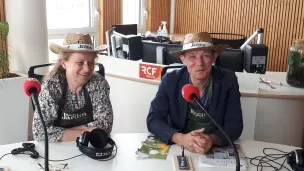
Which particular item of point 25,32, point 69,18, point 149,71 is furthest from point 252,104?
point 69,18

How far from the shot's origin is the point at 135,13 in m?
6.22

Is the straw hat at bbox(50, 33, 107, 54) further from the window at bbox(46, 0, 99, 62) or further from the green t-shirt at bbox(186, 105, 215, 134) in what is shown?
the window at bbox(46, 0, 99, 62)

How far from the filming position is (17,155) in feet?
5.42

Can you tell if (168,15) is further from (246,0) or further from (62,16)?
(62,16)

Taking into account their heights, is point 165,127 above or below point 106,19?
below

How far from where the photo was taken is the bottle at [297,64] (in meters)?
2.84

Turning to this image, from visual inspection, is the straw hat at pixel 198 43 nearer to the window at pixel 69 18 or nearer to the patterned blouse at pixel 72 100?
the patterned blouse at pixel 72 100

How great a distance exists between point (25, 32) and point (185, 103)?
6.98ft

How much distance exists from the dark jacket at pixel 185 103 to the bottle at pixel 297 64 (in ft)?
3.36

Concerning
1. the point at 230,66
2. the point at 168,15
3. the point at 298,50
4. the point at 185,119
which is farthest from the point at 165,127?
the point at 168,15

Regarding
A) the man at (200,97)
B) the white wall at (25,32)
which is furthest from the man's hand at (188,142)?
the white wall at (25,32)

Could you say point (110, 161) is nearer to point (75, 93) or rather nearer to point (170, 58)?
point (75, 93)

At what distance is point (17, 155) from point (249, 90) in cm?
181

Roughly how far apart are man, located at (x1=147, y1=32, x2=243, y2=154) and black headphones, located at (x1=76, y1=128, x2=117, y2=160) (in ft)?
1.09
